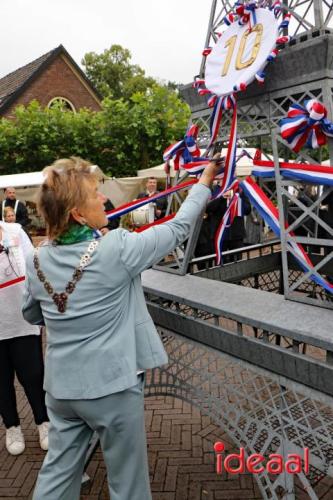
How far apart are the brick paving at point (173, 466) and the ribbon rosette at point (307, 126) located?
241 cm

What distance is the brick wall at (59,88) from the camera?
877 inches

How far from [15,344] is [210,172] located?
7.02ft

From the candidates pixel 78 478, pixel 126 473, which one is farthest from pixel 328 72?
pixel 78 478

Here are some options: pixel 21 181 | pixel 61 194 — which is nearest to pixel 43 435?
pixel 61 194

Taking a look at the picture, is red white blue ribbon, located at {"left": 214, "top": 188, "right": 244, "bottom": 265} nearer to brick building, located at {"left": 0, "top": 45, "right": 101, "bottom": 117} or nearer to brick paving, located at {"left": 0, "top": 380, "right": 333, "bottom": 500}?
brick paving, located at {"left": 0, "top": 380, "right": 333, "bottom": 500}

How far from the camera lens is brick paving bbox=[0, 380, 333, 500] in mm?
2855

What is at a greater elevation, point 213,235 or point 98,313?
point 98,313

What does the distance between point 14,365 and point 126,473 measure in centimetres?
179

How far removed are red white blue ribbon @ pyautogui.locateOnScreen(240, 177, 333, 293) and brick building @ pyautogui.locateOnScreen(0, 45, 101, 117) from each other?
21650mm

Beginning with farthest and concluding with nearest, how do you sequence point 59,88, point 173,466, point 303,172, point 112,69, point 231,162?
point 112,69
point 59,88
point 173,466
point 231,162
point 303,172

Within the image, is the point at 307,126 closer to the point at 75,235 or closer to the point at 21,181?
the point at 75,235

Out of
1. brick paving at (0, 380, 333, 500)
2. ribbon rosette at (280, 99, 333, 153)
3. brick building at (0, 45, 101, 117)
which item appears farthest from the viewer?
brick building at (0, 45, 101, 117)

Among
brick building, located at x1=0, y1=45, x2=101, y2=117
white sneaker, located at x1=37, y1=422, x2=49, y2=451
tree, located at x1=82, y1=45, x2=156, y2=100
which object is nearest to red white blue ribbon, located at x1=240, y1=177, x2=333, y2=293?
white sneaker, located at x1=37, y1=422, x2=49, y2=451

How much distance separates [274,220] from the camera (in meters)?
2.23
